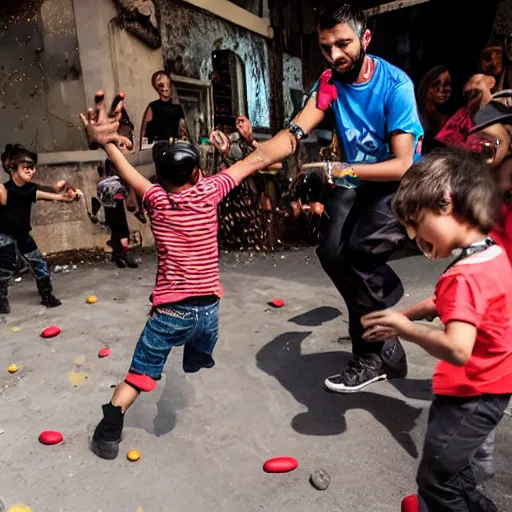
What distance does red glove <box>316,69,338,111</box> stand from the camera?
9.63ft

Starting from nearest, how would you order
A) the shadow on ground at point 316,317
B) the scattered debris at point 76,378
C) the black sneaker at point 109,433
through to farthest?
1. the black sneaker at point 109,433
2. the scattered debris at point 76,378
3. the shadow on ground at point 316,317

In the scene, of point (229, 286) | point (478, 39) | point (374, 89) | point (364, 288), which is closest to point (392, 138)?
point (374, 89)

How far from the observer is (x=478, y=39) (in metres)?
8.03

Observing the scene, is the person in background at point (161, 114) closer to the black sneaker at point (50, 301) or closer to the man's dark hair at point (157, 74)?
the man's dark hair at point (157, 74)

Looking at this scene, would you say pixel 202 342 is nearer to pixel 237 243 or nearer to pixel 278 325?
pixel 278 325

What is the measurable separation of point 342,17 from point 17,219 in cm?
358

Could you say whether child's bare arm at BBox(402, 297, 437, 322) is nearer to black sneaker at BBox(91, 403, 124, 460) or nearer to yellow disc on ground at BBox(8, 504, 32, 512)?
black sneaker at BBox(91, 403, 124, 460)

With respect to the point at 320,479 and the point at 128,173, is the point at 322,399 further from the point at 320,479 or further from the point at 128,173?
the point at 128,173

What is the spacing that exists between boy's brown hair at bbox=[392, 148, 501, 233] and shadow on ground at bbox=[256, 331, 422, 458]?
141cm

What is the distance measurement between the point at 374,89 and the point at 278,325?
2.13 meters

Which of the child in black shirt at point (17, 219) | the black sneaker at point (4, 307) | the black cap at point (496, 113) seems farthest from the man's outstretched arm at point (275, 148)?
the black sneaker at point (4, 307)

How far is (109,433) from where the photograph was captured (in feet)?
8.14

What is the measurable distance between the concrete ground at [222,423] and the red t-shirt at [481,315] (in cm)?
78

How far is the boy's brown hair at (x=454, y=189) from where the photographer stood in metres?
1.55
